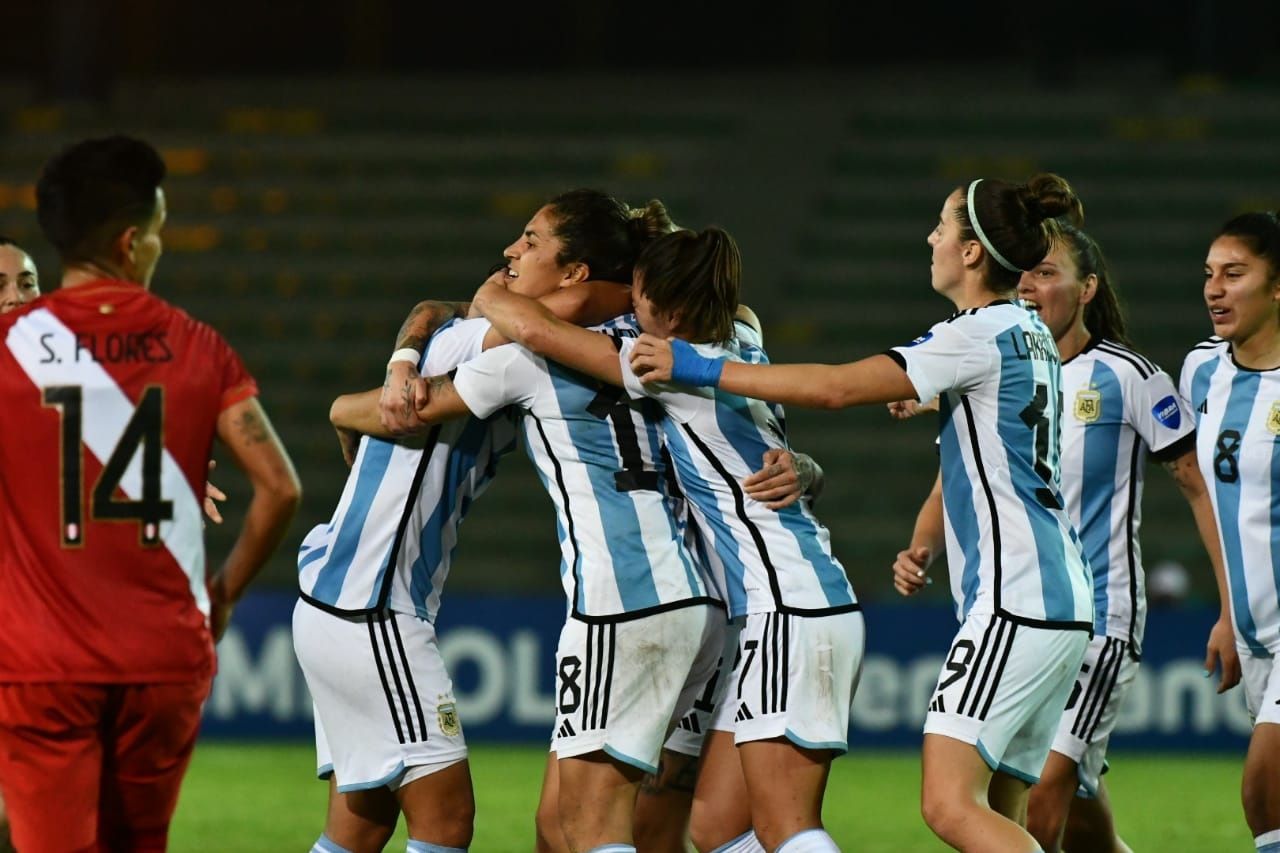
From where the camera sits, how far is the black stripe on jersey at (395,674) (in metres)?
5.25

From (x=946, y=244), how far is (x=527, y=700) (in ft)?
24.7

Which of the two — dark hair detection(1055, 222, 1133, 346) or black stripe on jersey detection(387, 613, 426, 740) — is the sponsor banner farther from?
black stripe on jersey detection(387, 613, 426, 740)

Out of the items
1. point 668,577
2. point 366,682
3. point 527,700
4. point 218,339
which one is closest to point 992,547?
point 668,577

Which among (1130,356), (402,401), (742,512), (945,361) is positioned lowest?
(742,512)

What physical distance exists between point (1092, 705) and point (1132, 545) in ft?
1.79

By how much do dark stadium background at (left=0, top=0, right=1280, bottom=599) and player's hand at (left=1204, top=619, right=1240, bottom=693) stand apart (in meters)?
10.4

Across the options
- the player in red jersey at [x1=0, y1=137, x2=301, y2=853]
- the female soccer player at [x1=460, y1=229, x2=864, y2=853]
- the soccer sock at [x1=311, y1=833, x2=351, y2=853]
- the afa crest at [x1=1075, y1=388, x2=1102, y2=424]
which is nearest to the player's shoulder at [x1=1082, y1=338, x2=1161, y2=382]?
the afa crest at [x1=1075, y1=388, x2=1102, y2=424]

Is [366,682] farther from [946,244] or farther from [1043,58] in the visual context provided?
[1043,58]

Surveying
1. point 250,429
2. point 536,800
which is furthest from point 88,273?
point 536,800

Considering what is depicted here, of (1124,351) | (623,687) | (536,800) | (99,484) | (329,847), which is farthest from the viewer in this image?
(536,800)

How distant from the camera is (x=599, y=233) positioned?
5332 millimetres

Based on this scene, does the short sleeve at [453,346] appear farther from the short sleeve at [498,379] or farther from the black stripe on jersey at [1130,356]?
the black stripe on jersey at [1130,356]

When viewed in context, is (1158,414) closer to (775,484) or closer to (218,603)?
(775,484)

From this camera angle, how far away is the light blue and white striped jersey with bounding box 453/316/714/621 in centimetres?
506
